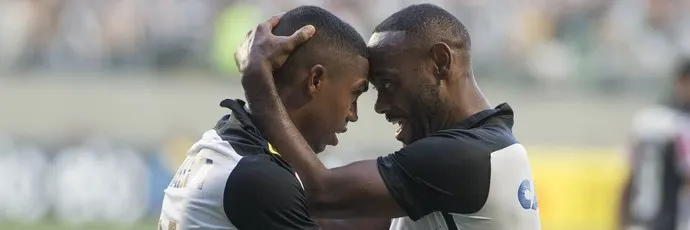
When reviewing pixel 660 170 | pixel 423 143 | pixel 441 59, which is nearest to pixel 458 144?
pixel 423 143

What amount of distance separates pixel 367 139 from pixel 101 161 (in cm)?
345

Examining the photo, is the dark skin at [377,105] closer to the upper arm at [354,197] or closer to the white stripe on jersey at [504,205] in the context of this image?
the upper arm at [354,197]

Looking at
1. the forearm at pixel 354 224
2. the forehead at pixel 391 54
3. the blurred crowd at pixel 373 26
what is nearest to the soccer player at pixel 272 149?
the forehead at pixel 391 54

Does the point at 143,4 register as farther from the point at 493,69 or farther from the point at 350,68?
the point at 350,68

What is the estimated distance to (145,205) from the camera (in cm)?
1619

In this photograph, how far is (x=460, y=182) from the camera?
398 centimetres

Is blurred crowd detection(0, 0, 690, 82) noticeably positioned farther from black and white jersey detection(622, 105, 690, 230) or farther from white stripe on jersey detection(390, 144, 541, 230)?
white stripe on jersey detection(390, 144, 541, 230)

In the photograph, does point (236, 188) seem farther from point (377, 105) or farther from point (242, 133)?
point (377, 105)

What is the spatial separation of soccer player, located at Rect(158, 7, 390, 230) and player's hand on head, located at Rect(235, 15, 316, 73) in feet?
0.06

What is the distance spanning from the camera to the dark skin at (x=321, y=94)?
12.7ft

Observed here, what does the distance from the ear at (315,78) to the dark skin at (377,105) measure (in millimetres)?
97

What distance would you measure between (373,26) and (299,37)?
12212mm

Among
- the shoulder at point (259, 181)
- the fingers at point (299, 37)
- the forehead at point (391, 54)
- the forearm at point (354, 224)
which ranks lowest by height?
the forearm at point (354, 224)

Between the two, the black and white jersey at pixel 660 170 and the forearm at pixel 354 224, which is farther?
the black and white jersey at pixel 660 170
